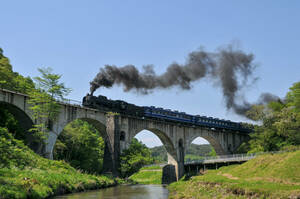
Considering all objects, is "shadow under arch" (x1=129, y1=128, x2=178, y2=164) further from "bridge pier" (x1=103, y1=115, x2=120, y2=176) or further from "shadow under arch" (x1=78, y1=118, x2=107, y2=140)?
"bridge pier" (x1=103, y1=115, x2=120, y2=176)

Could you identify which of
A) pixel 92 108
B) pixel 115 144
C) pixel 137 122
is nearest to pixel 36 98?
pixel 92 108

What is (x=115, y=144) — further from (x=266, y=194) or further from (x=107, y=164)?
(x=266, y=194)

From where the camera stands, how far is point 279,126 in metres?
40.1

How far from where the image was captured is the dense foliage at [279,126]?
39969 millimetres

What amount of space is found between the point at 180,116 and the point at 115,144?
17.4m

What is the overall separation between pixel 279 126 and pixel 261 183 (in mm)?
22007

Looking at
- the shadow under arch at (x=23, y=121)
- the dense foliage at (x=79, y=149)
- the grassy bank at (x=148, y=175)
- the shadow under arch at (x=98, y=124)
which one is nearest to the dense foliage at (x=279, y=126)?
the grassy bank at (x=148, y=175)

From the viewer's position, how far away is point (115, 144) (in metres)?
41.4

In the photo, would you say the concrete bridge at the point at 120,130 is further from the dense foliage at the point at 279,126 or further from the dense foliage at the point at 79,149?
the dense foliage at the point at 279,126

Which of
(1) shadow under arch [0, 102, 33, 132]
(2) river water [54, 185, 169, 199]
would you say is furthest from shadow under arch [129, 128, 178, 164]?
(2) river water [54, 185, 169, 199]

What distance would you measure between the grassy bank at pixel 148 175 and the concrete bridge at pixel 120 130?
3257 millimetres

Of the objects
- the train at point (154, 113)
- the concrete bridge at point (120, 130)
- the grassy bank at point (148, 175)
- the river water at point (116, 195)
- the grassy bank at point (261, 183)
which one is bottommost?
the grassy bank at point (148, 175)

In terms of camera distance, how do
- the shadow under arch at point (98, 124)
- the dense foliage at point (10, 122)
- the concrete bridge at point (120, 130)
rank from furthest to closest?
the shadow under arch at point (98, 124), the concrete bridge at point (120, 130), the dense foliage at point (10, 122)

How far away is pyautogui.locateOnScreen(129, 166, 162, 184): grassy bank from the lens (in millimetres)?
49244
